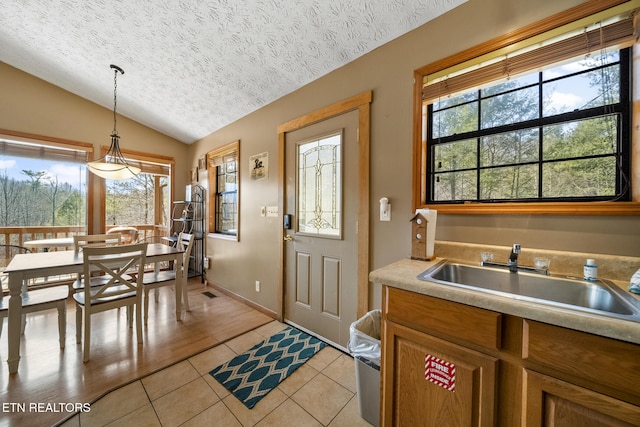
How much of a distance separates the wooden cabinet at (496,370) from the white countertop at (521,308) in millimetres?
39

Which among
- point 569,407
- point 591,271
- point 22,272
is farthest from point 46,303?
point 591,271

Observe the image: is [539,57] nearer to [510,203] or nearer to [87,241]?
[510,203]

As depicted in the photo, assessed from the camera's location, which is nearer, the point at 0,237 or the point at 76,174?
the point at 0,237

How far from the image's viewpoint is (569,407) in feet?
2.38

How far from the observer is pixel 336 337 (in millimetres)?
2080

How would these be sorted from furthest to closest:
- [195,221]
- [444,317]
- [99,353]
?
[195,221]
[99,353]
[444,317]

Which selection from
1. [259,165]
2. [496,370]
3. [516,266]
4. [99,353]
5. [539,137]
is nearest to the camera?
[496,370]

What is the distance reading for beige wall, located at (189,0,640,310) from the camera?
3.79 ft

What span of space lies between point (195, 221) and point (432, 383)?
411 cm

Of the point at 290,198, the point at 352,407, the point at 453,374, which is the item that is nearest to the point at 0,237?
the point at 290,198

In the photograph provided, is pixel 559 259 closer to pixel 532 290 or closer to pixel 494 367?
pixel 532 290

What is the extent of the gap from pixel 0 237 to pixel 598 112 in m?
5.88

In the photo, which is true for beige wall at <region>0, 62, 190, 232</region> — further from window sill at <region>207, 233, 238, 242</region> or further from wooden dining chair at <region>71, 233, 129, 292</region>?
window sill at <region>207, 233, 238, 242</region>
